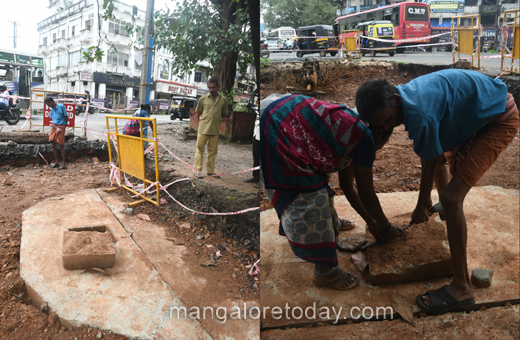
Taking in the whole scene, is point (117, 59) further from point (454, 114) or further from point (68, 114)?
point (454, 114)

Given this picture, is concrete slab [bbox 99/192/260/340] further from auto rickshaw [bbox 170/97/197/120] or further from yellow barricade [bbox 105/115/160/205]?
auto rickshaw [bbox 170/97/197/120]

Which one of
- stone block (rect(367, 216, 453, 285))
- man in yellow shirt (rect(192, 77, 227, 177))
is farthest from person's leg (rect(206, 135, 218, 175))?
stone block (rect(367, 216, 453, 285))

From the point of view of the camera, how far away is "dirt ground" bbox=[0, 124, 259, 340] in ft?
3.12

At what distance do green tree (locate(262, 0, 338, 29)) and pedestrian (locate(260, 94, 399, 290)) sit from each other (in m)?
0.27

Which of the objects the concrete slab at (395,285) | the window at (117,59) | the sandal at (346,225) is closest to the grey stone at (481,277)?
the concrete slab at (395,285)

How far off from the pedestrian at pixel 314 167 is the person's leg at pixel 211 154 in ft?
0.65

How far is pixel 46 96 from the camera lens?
1.06m

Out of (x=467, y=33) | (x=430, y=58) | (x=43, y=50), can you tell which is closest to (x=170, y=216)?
(x=43, y=50)

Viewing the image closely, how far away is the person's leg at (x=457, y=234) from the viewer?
1.11 m

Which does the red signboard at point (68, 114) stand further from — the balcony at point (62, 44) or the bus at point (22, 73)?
the balcony at point (62, 44)

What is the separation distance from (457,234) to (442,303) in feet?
0.84

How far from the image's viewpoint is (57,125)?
1093 mm

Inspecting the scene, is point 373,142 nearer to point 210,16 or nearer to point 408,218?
point 408,218

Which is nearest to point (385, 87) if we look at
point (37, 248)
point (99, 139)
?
point (99, 139)
